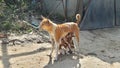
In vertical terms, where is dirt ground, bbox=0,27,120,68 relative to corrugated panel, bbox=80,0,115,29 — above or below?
below

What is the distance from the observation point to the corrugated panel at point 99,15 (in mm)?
10953

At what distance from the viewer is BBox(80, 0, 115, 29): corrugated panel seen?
A: 431 inches

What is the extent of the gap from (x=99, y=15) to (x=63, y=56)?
3981mm

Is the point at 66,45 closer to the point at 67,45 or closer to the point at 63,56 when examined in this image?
the point at 67,45

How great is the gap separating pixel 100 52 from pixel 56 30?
1748mm

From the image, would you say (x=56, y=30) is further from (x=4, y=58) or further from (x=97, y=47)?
(x=97, y=47)

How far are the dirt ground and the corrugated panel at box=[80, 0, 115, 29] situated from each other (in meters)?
1.45

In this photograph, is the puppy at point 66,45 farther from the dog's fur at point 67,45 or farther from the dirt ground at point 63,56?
the dirt ground at point 63,56

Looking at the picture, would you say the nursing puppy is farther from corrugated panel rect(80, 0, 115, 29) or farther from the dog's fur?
corrugated panel rect(80, 0, 115, 29)

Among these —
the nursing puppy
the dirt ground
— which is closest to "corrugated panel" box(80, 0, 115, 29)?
the dirt ground

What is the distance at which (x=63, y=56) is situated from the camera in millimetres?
7758

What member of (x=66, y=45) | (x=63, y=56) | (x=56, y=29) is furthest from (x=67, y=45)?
(x=56, y=29)

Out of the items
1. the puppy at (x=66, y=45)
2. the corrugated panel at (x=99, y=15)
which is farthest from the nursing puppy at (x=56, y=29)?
the corrugated panel at (x=99, y=15)

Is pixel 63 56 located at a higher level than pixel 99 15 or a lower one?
lower
